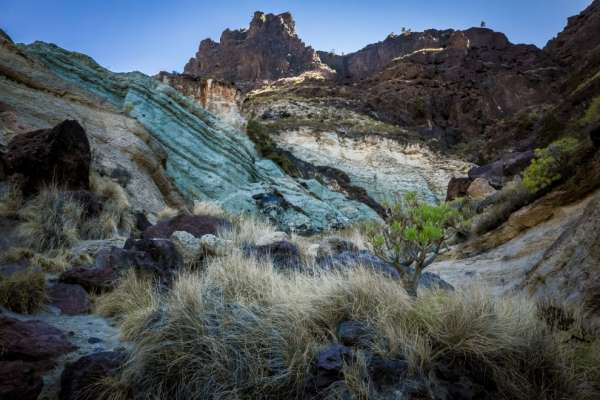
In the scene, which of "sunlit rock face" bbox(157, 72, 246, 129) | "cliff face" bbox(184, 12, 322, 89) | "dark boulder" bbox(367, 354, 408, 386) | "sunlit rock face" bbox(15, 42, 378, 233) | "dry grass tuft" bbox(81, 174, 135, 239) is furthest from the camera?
"cliff face" bbox(184, 12, 322, 89)

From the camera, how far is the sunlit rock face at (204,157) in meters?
11.1

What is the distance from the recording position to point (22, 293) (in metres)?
3.09

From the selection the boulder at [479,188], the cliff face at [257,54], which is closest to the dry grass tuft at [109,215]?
the boulder at [479,188]

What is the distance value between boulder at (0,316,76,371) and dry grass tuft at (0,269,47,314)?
66 centimetres

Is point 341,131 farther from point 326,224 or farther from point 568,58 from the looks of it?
point 568,58

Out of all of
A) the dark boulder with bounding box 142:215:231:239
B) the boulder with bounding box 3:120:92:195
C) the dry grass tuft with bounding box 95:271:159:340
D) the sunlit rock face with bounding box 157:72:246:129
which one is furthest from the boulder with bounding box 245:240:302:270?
the sunlit rock face with bounding box 157:72:246:129

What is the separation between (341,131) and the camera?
1200 inches

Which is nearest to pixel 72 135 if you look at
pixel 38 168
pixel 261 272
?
pixel 38 168

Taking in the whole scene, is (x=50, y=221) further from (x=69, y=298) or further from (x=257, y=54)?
(x=257, y=54)

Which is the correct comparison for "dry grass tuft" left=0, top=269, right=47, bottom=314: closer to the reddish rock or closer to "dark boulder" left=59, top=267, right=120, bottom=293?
the reddish rock

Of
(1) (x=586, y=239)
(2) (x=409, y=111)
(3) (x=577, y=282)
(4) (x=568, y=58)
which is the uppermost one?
(4) (x=568, y=58)

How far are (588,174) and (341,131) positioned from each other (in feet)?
83.1

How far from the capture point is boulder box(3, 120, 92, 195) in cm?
610

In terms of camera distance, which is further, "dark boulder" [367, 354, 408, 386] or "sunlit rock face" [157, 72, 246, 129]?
"sunlit rock face" [157, 72, 246, 129]
